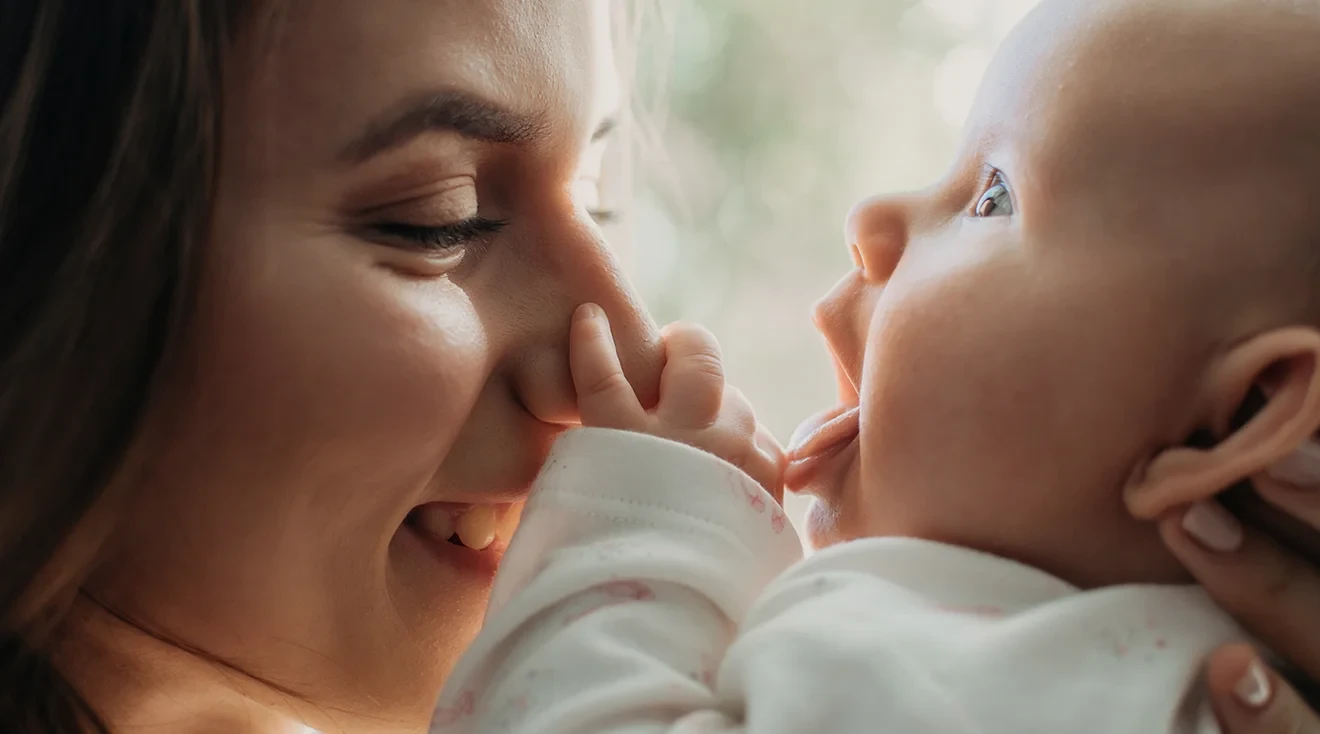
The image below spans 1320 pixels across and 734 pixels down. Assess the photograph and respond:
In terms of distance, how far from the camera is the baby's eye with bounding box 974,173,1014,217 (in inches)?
35.0

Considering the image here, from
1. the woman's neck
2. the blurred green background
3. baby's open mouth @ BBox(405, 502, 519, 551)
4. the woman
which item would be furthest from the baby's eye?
the blurred green background

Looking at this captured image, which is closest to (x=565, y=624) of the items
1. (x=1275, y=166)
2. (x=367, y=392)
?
(x=367, y=392)

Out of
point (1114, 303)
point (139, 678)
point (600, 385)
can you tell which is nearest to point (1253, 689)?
point (1114, 303)

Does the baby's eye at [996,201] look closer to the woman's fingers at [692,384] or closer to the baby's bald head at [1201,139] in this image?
the baby's bald head at [1201,139]

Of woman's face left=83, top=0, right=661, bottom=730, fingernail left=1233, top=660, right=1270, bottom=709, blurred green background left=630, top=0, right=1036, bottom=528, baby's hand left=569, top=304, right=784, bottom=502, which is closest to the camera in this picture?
fingernail left=1233, top=660, right=1270, bottom=709

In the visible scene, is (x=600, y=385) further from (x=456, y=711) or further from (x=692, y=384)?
(x=456, y=711)

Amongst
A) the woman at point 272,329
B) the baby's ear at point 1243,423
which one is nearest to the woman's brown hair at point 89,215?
the woman at point 272,329

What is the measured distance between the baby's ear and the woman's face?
0.40 metres

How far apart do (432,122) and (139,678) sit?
530 millimetres

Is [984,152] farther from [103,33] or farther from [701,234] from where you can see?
[701,234]

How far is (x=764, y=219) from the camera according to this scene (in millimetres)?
1971

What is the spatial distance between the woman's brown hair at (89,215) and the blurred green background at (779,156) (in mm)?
1098

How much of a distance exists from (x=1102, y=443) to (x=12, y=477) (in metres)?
0.74

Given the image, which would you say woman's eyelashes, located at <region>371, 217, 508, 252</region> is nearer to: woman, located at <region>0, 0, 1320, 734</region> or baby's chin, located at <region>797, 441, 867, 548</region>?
woman, located at <region>0, 0, 1320, 734</region>
